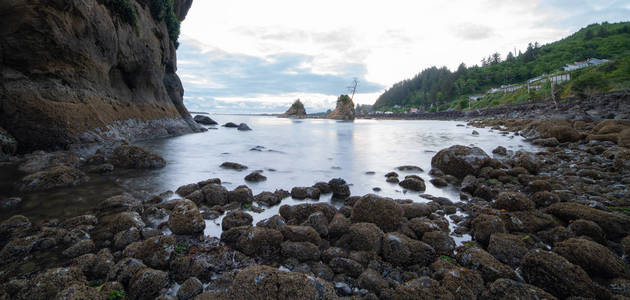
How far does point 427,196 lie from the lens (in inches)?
275

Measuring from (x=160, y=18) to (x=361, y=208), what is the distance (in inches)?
1139

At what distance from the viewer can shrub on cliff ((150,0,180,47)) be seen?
23.5 metres

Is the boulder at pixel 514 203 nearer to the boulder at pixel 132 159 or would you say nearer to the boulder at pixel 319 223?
the boulder at pixel 319 223

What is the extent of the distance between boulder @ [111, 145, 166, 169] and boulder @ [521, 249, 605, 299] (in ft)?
40.0

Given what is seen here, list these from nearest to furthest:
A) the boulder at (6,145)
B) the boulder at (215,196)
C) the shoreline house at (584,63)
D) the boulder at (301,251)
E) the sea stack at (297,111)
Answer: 1. the boulder at (301,251)
2. the boulder at (215,196)
3. the boulder at (6,145)
4. the shoreline house at (584,63)
5. the sea stack at (297,111)

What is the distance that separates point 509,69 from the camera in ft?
387

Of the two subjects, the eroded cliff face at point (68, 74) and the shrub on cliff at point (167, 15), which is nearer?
the eroded cliff face at point (68, 74)

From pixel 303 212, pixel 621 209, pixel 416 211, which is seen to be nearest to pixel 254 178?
pixel 303 212

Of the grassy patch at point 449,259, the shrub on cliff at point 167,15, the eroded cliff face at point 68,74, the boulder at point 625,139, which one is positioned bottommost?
the grassy patch at point 449,259

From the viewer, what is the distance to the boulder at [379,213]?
15.2 feet

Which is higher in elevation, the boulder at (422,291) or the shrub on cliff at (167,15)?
the shrub on cliff at (167,15)

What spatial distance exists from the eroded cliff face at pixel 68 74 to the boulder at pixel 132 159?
9.31 ft

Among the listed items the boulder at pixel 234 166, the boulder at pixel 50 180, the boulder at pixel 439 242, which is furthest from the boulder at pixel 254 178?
the boulder at pixel 439 242

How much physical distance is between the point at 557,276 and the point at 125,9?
2479 cm
